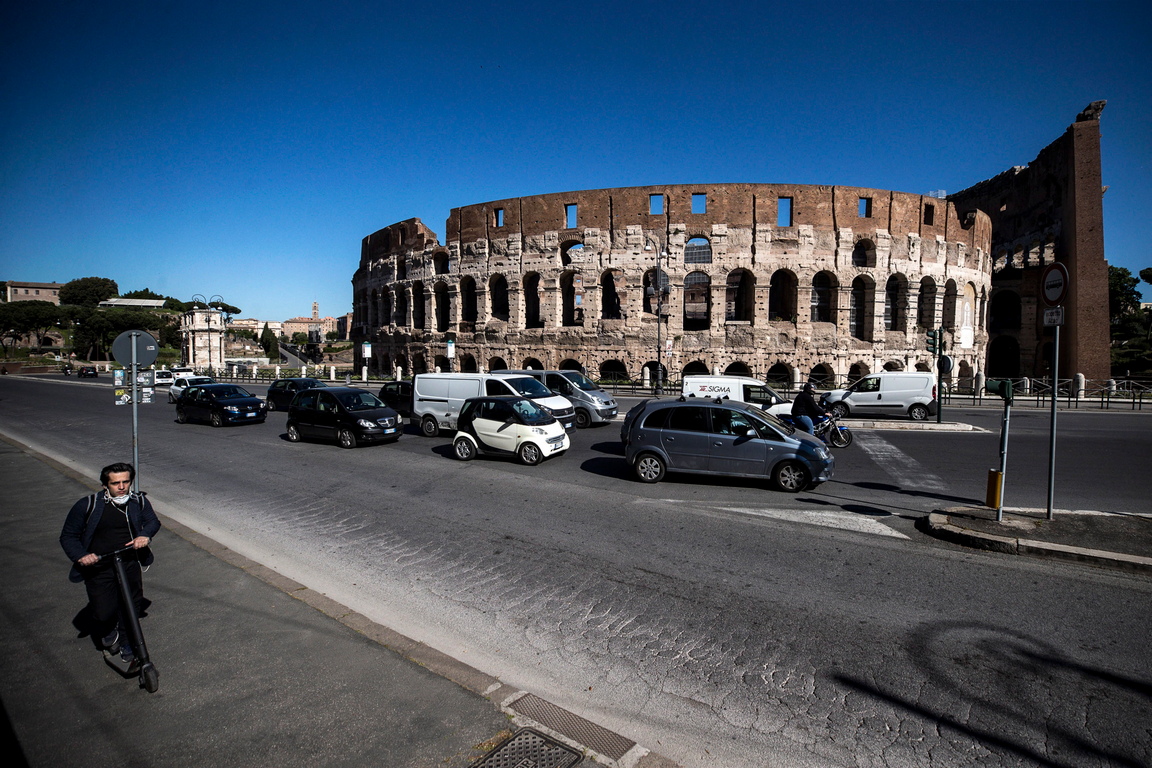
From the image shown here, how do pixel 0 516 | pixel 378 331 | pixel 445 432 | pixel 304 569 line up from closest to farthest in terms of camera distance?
pixel 304 569, pixel 0 516, pixel 445 432, pixel 378 331

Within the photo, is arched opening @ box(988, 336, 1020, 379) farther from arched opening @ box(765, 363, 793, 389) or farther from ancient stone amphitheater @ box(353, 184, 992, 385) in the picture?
arched opening @ box(765, 363, 793, 389)

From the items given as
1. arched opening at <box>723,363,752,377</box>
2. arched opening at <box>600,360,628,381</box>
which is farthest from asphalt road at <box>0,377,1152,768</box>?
arched opening at <box>600,360,628,381</box>

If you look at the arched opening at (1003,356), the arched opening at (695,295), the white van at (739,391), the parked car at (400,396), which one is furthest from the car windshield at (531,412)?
the arched opening at (1003,356)

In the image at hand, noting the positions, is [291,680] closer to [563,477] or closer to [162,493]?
[563,477]

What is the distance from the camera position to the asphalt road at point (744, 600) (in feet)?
11.9

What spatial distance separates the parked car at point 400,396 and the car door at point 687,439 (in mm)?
12818

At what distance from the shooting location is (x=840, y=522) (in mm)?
7910

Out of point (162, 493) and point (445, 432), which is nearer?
point (162, 493)

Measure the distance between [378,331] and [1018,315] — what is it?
51.3m

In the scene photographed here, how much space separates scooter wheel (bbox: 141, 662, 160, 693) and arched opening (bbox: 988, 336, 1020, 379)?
52875 mm

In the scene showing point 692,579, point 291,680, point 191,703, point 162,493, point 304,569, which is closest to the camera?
point 191,703

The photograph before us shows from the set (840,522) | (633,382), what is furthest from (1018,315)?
(840,522)

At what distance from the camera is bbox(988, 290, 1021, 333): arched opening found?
42500mm

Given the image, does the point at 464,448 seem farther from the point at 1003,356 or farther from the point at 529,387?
the point at 1003,356
